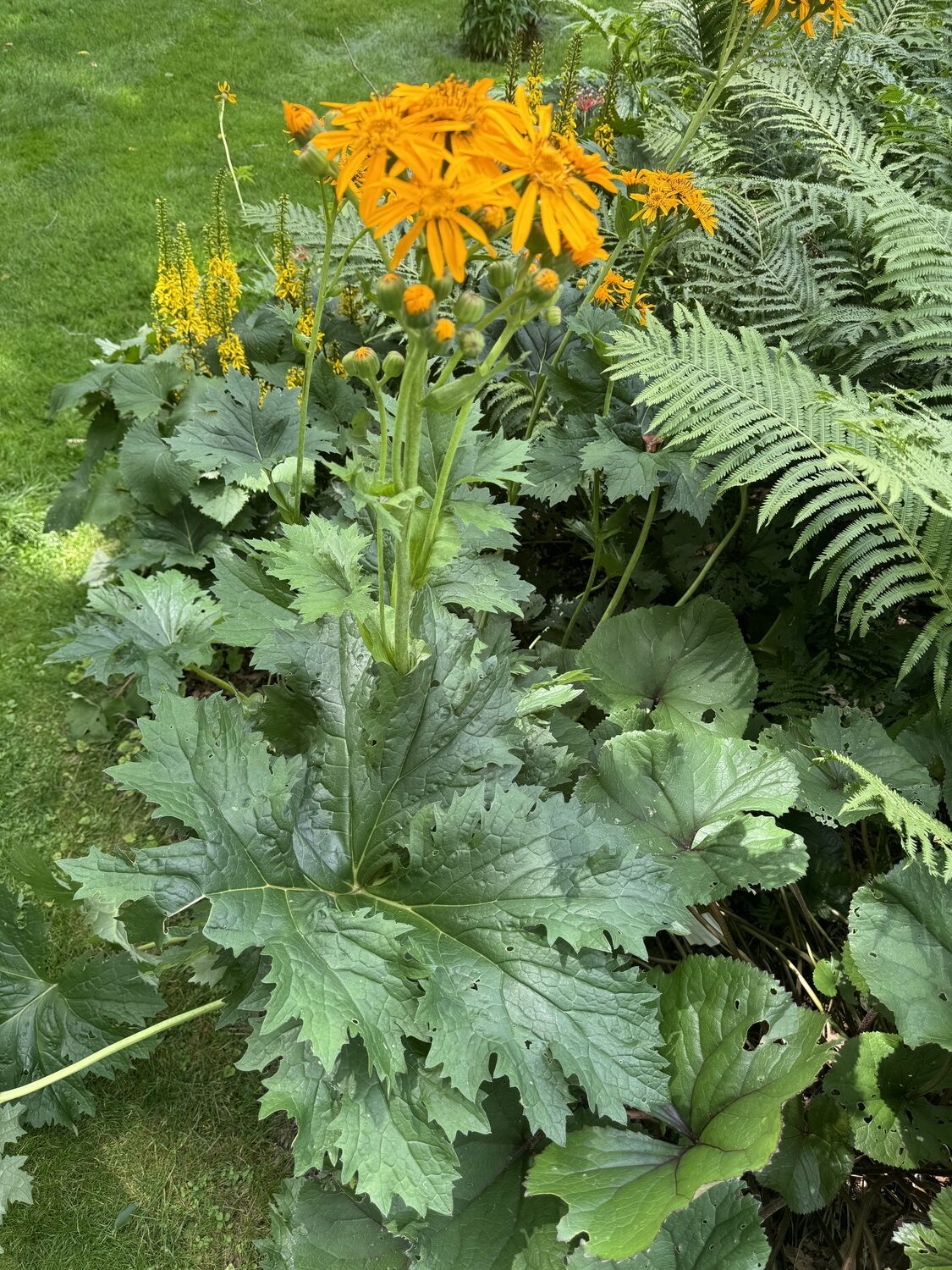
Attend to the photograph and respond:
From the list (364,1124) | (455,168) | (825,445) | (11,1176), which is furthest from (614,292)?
(11,1176)

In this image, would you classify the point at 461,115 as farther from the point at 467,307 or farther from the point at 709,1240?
the point at 709,1240

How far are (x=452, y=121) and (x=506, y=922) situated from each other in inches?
45.3

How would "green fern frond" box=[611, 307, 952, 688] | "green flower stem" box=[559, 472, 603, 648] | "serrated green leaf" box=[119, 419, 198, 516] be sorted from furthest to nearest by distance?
"serrated green leaf" box=[119, 419, 198, 516]
"green flower stem" box=[559, 472, 603, 648]
"green fern frond" box=[611, 307, 952, 688]

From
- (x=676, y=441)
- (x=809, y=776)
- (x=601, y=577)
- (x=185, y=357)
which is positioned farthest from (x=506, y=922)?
(x=185, y=357)

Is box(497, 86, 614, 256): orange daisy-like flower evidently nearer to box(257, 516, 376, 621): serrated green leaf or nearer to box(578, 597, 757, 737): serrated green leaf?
box(257, 516, 376, 621): serrated green leaf

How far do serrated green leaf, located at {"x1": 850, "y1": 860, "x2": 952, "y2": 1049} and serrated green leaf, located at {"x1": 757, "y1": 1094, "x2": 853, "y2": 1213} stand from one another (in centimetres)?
22

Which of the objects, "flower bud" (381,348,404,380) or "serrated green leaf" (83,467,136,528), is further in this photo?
"serrated green leaf" (83,467,136,528)

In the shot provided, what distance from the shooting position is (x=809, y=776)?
1850mm

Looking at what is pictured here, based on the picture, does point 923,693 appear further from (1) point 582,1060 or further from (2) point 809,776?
(1) point 582,1060

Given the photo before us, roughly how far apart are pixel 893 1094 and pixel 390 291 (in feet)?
5.33

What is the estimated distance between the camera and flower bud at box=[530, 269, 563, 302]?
1104 mm

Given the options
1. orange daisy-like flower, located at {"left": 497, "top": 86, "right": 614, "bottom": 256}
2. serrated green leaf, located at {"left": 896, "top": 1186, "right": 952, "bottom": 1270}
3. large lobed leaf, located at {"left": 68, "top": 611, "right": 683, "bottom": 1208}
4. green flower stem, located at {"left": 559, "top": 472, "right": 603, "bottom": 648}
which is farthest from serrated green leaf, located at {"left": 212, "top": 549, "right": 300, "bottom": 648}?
serrated green leaf, located at {"left": 896, "top": 1186, "right": 952, "bottom": 1270}

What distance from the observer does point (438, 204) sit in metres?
1.03

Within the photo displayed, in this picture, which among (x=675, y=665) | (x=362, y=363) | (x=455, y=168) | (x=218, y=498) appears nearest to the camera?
(x=455, y=168)
